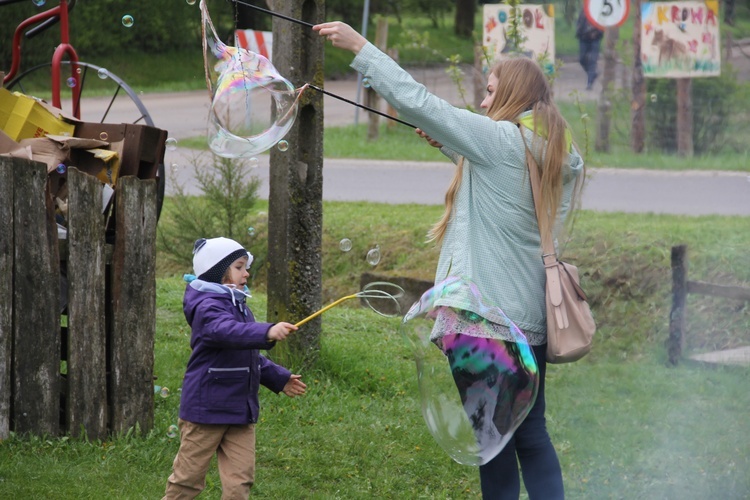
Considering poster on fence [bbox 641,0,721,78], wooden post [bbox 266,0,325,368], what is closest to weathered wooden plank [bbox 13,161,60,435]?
wooden post [bbox 266,0,325,368]

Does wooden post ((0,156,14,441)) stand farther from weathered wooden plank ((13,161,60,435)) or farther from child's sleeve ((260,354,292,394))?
child's sleeve ((260,354,292,394))

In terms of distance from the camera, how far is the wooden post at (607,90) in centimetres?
1083

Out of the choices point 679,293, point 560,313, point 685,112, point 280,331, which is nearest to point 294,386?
point 280,331

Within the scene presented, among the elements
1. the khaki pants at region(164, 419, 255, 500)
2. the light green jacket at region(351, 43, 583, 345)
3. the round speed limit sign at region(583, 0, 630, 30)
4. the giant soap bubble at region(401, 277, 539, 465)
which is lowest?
the khaki pants at region(164, 419, 255, 500)

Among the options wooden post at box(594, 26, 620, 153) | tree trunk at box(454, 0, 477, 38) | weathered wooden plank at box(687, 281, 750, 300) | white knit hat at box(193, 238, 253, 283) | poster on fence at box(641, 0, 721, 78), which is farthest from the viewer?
tree trunk at box(454, 0, 477, 38)

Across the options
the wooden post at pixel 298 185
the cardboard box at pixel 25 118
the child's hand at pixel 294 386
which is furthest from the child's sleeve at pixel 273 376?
the cardboard box at pixel 25 118

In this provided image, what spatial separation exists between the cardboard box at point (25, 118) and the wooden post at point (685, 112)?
637 cm

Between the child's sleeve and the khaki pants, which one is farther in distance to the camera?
the child's sleeve

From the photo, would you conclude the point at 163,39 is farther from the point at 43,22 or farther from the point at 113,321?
the point at 113,321

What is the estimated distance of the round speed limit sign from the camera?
985 cm

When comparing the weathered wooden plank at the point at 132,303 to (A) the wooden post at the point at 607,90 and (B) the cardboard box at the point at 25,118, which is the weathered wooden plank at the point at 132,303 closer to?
Result: (B) the cardboard box at the point at 25,118

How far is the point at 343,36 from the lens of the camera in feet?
10.6

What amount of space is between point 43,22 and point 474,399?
14.6 ft

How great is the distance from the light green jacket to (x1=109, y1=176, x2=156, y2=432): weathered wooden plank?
5.33 ft
